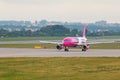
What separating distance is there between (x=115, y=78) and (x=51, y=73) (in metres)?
5.78

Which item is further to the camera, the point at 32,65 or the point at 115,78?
the point at 32,65

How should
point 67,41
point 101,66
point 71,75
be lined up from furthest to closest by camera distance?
point 67,41 < point 101,66 < point 71,75

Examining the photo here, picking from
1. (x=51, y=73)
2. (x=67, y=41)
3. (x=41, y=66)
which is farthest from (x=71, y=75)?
(x=67, y=41)

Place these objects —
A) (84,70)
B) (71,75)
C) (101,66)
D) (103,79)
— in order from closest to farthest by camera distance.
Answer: (103,79)
(71,75)
(84,70)
(101,66)

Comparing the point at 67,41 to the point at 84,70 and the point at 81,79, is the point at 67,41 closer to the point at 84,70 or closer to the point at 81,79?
the point at 84,70

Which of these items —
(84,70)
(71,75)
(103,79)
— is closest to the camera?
(103,79)

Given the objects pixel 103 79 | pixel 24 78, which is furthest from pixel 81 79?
pixel 24 78

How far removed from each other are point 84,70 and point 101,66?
419 centimetres

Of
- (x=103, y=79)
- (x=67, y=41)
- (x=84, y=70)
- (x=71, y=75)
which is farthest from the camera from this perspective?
(x=67, y=41)

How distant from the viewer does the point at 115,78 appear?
36.3m

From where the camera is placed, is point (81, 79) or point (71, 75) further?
point (71, 75)

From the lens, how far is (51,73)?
39.7m

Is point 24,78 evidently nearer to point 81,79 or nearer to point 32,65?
point 81,79

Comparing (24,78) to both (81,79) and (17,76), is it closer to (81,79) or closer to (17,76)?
(17,76)
